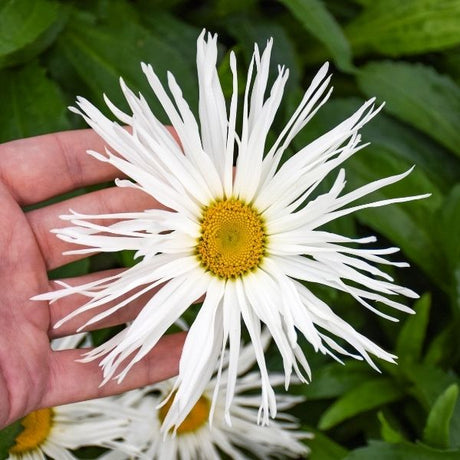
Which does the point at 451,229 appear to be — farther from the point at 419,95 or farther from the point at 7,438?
the point at 7,438

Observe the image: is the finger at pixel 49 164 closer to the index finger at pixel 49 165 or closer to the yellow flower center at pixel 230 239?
the index finger at pixel 49 165

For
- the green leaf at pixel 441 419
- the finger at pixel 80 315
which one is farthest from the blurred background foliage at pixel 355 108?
the finger at pixel 80 315

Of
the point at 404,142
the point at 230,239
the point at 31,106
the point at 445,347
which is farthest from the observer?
the point at 404,142

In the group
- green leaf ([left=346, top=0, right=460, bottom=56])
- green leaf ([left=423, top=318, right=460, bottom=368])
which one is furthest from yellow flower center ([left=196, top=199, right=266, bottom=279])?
green leaf ([left=346, top=0, right=460, bottom=56])

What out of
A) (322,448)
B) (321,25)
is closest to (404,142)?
(321,25)

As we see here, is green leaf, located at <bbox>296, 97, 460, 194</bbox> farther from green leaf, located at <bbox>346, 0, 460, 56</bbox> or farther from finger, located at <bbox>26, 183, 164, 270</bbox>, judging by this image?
finger, located at <bbox>26, 183, 164, 270</bbox>

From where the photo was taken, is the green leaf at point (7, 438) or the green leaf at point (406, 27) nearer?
the green leaf at point (7, 438)
